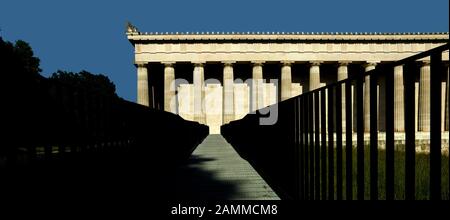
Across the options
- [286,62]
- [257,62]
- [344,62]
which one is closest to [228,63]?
[257,62]

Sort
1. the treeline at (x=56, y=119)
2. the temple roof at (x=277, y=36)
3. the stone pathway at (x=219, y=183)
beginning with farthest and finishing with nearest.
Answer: the temple roof at (x=277, y=36) < the stone pathway at (x=219, y=183) < the treeline at (x=56, y=119)

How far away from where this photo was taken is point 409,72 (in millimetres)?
2744

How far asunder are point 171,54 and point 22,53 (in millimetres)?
25380

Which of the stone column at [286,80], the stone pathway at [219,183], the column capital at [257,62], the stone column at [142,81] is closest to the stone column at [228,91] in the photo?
the column capital at [257,62]

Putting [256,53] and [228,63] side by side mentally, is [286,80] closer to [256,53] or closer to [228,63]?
[256,53]

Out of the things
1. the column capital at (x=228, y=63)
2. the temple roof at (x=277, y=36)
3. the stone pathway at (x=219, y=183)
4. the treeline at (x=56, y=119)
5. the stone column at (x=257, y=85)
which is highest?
the temple roof at (x=277, y=36)

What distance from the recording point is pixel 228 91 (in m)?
49.0

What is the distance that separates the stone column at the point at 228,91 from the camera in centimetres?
4859

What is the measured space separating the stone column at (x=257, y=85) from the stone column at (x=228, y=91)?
321cm

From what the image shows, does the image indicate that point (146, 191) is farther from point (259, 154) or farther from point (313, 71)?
point (313, 71)

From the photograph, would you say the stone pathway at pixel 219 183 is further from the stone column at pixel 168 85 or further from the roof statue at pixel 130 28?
the roof statue at pixel 130 28

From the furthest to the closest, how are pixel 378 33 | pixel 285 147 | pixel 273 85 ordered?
pixel 273 85
pixel 378 33
pixel 285 147

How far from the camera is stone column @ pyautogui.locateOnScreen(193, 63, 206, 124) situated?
48.3 metres
